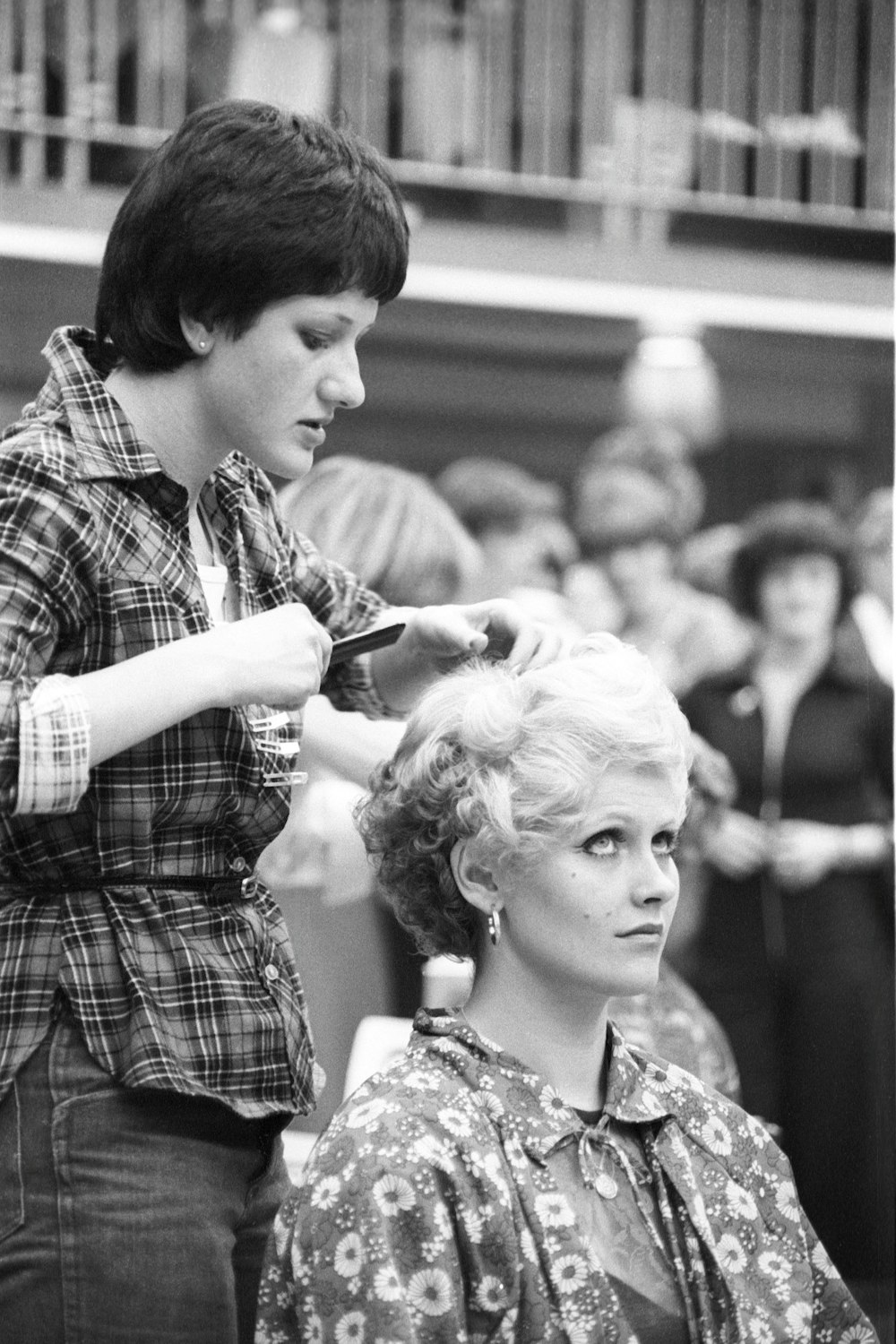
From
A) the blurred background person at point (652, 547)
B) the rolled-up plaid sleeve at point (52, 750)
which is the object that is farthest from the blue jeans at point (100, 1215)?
the blurred background person at point (652, 547)

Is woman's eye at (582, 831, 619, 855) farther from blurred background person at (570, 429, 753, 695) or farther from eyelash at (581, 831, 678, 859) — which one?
blurred background person at (570, 429, 753, 695)

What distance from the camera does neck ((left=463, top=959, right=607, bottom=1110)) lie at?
61.4 inches

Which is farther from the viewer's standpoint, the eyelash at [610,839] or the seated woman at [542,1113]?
the eyelash at [610,839]

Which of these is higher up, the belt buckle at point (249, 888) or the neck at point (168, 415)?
the neck at point (168, 415)

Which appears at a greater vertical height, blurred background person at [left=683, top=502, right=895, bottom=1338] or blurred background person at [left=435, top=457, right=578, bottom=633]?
blurred background person at [left=435, top=457, right=578, bottom=633]

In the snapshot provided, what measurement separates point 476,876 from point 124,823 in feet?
1.13

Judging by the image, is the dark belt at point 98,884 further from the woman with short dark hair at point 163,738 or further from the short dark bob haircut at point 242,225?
the short dark bob haircut at point 242,225

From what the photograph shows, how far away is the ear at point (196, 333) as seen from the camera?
1.47m

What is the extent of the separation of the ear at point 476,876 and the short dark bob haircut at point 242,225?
1.63 feet

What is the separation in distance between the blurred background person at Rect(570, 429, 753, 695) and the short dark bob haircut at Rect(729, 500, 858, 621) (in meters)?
0.06

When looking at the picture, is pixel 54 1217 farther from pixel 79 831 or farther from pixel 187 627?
pixel 187 627

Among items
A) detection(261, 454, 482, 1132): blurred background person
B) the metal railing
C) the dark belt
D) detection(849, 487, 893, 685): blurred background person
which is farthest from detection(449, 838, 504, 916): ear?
the metal railing

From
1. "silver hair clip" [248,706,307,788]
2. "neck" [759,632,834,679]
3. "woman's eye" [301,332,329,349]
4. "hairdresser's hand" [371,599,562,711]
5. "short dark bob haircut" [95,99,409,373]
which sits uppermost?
"short dark bob haircut" [95,99,409,373]

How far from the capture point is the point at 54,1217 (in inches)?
54.5
